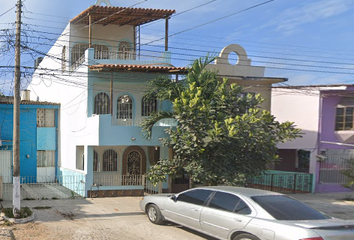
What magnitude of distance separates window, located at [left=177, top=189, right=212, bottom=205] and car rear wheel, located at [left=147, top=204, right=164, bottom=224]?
86cm

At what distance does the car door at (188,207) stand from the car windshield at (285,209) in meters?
1.45

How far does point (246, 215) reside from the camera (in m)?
6.78

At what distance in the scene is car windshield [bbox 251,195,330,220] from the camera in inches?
256

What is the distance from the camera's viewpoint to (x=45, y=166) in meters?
17.9

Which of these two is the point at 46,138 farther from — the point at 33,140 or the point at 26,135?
the point at 26,135

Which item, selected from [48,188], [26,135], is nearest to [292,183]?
[48,188]

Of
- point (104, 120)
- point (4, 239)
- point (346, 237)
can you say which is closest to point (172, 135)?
point (104, 120)

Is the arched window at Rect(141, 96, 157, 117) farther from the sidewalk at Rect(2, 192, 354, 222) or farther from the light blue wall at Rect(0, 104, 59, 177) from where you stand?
the light blue wall at Rect(0, 104, 59, 177)

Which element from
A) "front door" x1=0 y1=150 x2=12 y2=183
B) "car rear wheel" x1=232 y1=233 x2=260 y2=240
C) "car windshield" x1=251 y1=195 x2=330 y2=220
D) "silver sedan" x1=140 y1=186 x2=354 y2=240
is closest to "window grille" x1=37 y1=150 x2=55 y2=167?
"front door" x1=0 y1=150 x2=12 y2=183

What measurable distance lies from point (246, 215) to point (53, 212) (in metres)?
6.35

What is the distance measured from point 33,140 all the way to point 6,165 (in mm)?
1717

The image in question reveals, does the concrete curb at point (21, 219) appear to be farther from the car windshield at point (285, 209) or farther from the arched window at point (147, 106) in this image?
the arched window at point (147, 106)

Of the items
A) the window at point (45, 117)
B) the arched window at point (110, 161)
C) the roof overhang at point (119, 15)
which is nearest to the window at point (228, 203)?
the arched window at point (110, 161)

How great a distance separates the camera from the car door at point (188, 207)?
7.95 meters
